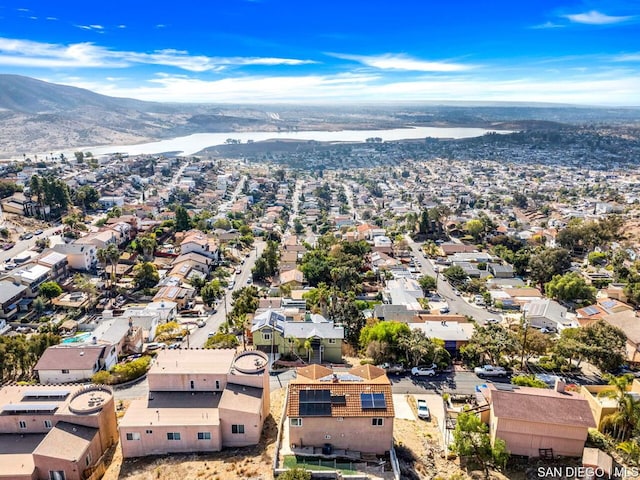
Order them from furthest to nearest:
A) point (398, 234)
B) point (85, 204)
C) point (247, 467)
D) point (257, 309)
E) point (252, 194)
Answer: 1. point (252, 194)
2. point (85, 204)
3. point (398, 234)
4. point (257, 309)
5. point (247, 467)

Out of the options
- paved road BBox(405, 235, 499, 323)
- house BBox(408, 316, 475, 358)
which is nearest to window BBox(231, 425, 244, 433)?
house BBox(408, 316, 475, 358)

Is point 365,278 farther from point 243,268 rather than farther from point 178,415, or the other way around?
point 178,415

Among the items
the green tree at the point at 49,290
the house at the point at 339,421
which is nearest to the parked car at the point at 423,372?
the house at the point at 339,421

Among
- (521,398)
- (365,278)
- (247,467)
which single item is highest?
(521,398)

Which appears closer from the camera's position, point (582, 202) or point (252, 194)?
point (582, 202)

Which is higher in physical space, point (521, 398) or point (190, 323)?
point (521, 398)

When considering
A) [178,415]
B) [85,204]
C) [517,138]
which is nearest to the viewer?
[178,415]

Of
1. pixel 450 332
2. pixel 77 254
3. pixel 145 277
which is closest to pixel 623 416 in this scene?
pixel 450 332

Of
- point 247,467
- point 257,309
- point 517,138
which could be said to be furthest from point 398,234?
point 517,138
